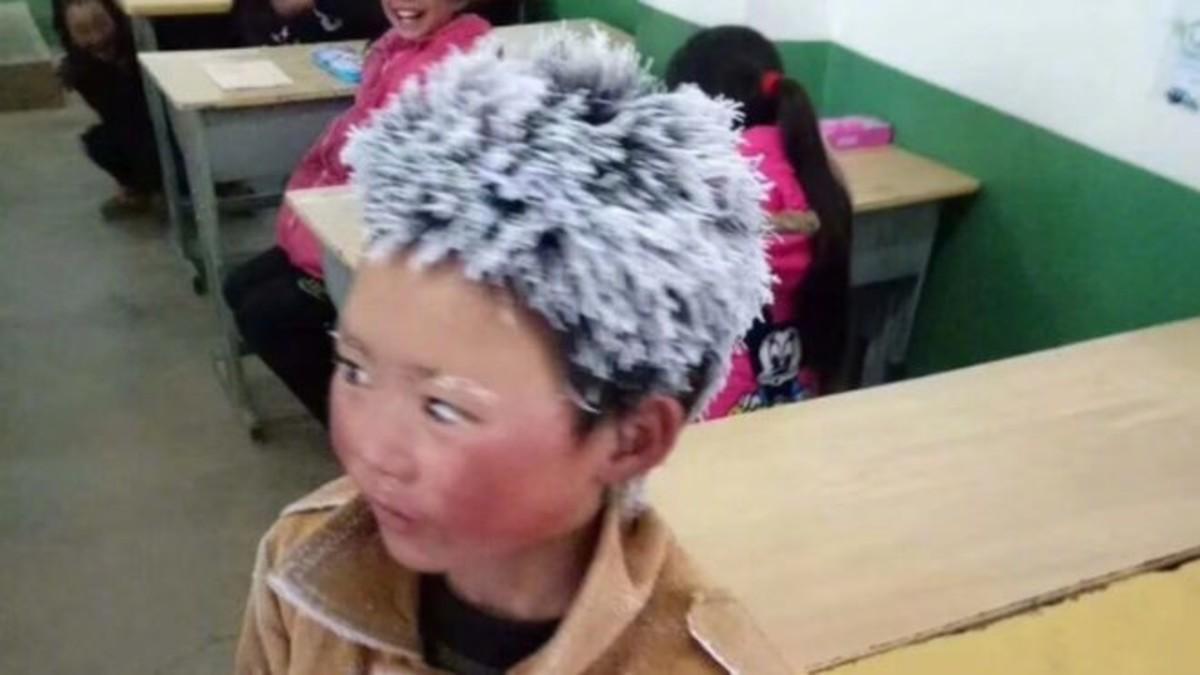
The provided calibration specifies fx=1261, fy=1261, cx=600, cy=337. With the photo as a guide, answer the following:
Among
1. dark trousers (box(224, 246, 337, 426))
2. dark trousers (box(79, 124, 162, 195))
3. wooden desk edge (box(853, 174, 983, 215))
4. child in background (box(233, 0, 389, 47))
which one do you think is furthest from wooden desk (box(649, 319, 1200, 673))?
dark trousers (box(79, 124, 162, 195))

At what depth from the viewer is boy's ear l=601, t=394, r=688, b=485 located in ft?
2.36

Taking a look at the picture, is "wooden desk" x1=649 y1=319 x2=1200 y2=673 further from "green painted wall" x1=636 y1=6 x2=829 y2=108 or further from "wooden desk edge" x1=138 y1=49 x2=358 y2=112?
"wooden desk edge" x1=138 y1=49 x2=358 y2=112

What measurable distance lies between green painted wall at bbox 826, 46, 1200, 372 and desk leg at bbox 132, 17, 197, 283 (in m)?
1.84

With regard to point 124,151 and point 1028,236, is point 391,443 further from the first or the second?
point 124,151

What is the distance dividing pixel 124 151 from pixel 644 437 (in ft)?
12.1

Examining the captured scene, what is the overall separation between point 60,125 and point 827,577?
4.53 meters

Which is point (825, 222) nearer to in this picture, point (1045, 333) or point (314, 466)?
point (1045, 333)

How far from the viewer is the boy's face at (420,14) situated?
2482 mm

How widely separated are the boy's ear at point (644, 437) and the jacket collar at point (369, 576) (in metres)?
0.05

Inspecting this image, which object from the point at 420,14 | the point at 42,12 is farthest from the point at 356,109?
the point at 42,12

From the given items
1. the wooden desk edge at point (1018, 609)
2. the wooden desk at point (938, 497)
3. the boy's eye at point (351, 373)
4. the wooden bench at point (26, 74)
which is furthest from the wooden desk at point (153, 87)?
the boy's eye at point (351, 373)

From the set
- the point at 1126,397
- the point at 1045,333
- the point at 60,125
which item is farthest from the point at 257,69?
the point at 60,125

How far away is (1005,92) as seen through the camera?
7.72 ft

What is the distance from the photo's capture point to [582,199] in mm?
642
